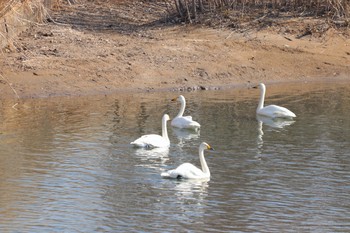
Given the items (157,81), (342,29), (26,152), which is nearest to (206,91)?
(157,81)

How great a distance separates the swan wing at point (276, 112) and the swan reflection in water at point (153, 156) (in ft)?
11.6

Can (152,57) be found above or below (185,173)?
above

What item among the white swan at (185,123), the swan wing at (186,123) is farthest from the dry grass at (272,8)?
the swan wing at (186,123)

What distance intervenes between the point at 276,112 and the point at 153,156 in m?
4.30

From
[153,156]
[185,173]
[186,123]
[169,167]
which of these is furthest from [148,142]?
[185,173]

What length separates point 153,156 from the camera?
14.1 m

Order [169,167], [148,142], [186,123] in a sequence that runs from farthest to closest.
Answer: [186,123]
[148,142]
[169,167]

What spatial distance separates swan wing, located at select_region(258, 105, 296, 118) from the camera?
17375mm

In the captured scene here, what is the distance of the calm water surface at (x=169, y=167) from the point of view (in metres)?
10.6

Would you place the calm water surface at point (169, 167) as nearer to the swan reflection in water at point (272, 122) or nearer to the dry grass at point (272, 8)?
the swan reflection in water at point (272, 122)

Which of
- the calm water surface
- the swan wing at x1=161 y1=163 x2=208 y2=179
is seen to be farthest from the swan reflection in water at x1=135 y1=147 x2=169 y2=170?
the swan wing at x1=161 y1=163 x2=208 y2=179

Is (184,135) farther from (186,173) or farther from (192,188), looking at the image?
(192,188)

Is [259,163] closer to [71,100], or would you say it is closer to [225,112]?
[225,112]

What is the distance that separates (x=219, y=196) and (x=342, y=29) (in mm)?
14588
